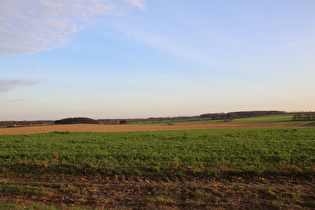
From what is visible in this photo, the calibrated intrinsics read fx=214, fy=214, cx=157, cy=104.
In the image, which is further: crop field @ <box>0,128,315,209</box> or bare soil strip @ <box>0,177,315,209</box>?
crop field @ <box>0,128,315,209</box>

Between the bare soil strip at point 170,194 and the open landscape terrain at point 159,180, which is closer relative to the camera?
the bare soil strip at point 170,194

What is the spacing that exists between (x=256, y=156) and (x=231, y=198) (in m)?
6.60

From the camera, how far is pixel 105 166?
11281 millimetres

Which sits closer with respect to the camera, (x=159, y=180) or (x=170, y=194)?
(x=170, y=194)

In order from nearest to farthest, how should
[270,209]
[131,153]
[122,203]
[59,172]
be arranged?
[270,209] < [122,203] < [59,172] < [131,153]

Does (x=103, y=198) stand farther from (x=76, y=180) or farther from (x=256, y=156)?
(x=256, y=156)

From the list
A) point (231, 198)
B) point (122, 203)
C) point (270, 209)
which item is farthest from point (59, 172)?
point (270, 209)

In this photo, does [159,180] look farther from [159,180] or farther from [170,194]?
[170,194]

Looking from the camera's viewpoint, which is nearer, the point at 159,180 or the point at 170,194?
the point at 170,194

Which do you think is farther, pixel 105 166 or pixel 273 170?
pixel 105 166

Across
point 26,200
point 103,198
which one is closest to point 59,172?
point 26,200

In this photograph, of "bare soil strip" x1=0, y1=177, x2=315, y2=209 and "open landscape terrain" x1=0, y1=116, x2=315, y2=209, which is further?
"open landscape terrain" x1=0, y1=116, x2=315, y2=209

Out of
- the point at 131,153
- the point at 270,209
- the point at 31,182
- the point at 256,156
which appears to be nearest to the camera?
the point at 270,209

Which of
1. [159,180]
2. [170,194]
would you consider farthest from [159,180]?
[170,194]
